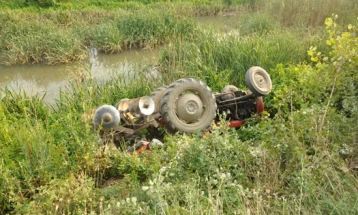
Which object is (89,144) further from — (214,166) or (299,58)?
(299,58)

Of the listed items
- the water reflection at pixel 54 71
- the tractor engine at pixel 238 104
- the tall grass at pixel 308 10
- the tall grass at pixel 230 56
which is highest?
the tall grass at pixel 308 10

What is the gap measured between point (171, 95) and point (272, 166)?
2.09 metres

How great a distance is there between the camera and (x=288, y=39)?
798 centimetres

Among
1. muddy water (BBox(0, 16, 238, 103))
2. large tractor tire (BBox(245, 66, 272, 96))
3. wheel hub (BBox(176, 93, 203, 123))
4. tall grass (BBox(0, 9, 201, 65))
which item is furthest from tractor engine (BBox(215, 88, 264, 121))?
tall grass (BBox(0, 9, 201, 65))

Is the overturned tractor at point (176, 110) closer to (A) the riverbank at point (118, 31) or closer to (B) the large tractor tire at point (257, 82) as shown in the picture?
(B) the large tractor tire at point (257, 82)

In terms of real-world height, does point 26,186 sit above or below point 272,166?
below

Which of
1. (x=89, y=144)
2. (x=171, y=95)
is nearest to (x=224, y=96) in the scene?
(x=171, y=95)

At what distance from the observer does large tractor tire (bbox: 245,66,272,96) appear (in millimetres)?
5250

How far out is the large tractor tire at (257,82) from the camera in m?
5.25

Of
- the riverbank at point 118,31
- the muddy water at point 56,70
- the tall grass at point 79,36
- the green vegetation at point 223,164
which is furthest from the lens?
the tall grass at point 79,36

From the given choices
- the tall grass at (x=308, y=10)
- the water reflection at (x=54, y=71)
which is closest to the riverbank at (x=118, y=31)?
the tall grass at (x=308, y=10)

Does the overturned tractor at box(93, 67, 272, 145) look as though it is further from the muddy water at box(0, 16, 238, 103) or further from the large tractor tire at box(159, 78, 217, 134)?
the muddy water at box(0, 16, 238, 103)

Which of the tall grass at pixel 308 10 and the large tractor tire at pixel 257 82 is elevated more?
the tall grass at pixel 308 10

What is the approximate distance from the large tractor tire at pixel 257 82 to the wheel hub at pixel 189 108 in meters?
0.80
